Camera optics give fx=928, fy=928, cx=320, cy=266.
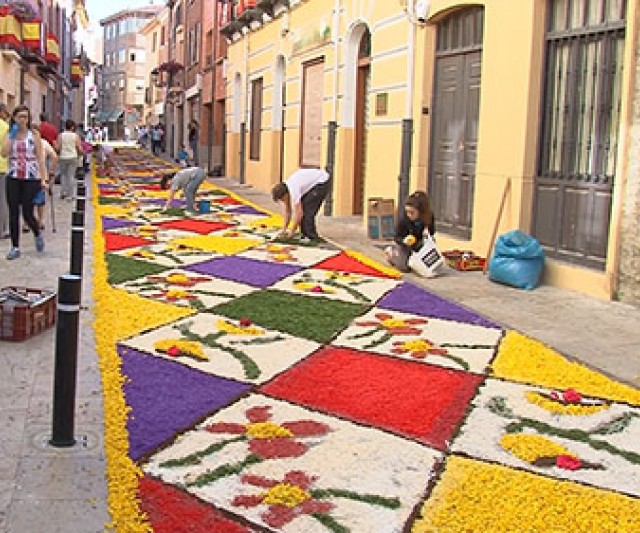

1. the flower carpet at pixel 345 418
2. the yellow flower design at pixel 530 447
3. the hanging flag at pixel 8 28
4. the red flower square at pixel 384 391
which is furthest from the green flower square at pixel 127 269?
the hanging flag at pixel 8 28

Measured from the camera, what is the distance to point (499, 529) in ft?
12.5

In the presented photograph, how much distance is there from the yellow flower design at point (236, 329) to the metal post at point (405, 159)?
6.37m

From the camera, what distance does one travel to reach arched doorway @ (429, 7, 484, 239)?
38.8ft

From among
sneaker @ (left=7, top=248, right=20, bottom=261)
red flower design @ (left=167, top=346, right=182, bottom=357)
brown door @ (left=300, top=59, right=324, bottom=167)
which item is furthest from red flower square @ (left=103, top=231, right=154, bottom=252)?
brown door @ (left=300, top=59, right=324, bottom=167)

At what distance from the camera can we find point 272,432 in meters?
4.82

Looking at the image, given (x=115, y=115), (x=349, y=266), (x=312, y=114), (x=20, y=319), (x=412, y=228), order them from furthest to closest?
(x=115, y=115) → (x=312, y=114) → (x=349, y=266) → (x=412, y=228) → (x=20, y=319)

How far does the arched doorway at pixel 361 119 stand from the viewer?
16.5 meters

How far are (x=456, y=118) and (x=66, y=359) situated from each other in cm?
870

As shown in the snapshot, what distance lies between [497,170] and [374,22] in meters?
5.21

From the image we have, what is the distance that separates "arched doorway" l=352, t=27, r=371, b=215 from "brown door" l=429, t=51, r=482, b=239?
364 cm

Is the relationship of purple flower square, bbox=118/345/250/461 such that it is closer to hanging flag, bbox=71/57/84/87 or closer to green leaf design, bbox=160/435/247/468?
green leaf design, bbox=160/435/247/468

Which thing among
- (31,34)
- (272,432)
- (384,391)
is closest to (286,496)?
(272,432)

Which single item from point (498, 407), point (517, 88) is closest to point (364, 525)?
point (498, 407)

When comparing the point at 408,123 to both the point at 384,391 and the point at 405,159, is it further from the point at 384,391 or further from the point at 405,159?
the point at 384,391
